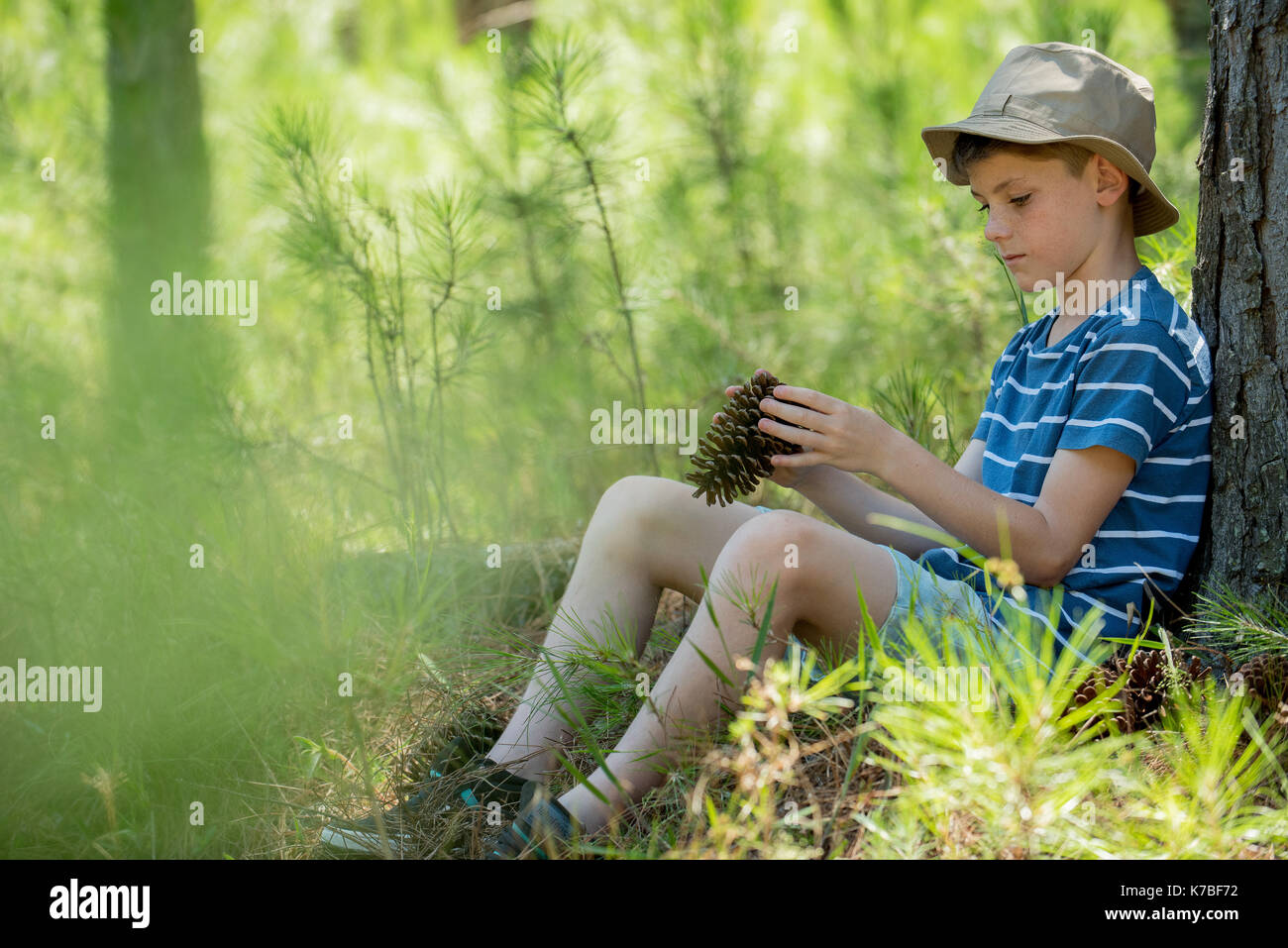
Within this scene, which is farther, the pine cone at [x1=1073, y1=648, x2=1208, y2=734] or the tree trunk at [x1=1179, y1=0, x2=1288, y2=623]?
the tree trunk at [x1=1179, y1=0, x2=1288, y2=623]

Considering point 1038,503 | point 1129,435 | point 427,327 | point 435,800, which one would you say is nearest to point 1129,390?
point 1129,435

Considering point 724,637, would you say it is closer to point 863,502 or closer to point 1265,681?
point 863,502

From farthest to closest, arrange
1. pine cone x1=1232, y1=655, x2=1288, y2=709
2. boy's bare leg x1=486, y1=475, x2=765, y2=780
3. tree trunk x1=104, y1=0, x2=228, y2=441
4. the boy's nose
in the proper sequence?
tree trunk x1=104, y1=0, x2=228, y2=441 < boy's bare leg x1=486, y1=475, x2=765, y2=780 < the boy's nose < pine cone x1=1232, y1=655, x2=1288, y2=709

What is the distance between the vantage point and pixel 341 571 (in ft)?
5.85

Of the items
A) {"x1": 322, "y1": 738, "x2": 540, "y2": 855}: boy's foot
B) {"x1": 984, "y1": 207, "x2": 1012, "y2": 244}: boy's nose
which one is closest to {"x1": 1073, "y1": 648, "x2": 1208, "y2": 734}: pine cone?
{"x1": 984, "y1": 207, "x2": 1012, "y2": 244}: boy's nose

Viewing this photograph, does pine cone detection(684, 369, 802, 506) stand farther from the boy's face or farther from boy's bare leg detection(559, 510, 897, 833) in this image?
the boy's face

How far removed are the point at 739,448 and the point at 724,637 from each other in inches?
10.2

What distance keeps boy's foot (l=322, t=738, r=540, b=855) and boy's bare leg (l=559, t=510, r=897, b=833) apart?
0.13 meters

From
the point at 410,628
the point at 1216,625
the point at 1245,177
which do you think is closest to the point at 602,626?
the point at 410,628

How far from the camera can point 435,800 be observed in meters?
1.39

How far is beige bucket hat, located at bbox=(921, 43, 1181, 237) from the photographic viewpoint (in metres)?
1.32

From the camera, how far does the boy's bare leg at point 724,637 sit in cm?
123

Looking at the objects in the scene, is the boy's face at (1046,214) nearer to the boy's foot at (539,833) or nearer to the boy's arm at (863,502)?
the boy's arm at (863,502)
